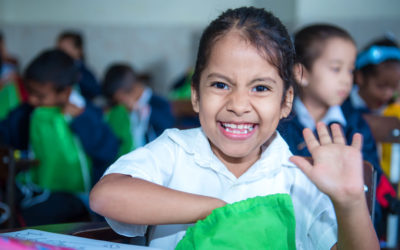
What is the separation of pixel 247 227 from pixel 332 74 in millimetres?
1218

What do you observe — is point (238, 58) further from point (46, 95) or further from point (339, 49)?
point (46, 95)

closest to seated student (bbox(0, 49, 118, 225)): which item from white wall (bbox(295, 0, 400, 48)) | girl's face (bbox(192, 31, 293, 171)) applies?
girl's face (bbox(192, 31, 293, 171))

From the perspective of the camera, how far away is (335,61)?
177 centimetres

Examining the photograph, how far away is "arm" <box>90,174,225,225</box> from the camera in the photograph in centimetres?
82

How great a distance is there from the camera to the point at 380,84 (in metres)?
2.54

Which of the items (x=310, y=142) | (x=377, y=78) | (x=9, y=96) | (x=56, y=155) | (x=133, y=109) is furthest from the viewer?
(x=9, y=96)

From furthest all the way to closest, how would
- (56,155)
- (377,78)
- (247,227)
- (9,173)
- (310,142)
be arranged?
(377,78) → (56,155) → (9,173) → (310,142) → (247,227)

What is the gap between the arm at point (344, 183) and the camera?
2.60 ft

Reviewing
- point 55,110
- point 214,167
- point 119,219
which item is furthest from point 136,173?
point 55,110

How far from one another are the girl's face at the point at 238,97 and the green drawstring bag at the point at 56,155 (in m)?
1.33

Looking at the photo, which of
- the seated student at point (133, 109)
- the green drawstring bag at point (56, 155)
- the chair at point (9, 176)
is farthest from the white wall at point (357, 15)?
the chair at point (9, 176)

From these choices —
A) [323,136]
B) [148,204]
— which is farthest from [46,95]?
[323,136]

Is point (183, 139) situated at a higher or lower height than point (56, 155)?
higher

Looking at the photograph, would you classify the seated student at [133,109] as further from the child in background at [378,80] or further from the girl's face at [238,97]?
the girl's face at [238,97]
